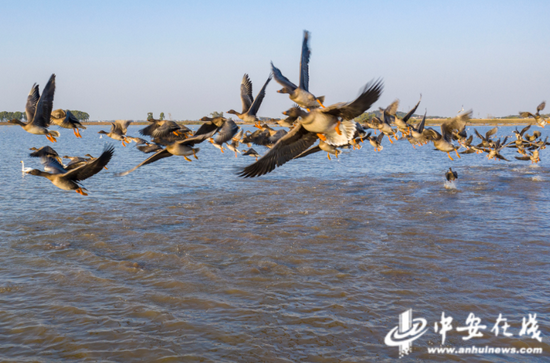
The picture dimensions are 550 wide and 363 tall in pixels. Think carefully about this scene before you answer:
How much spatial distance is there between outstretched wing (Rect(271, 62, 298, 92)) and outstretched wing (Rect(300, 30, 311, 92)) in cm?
31

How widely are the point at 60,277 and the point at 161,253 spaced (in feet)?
8.67

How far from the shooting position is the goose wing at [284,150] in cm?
916

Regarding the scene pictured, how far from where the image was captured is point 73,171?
1020 cm

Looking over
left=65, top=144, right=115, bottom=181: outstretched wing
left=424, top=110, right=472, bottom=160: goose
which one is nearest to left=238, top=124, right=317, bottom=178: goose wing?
left=65, top=144, right=115, bottom=181: outstretched wing

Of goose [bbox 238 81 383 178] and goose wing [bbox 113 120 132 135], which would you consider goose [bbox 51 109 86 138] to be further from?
goose [bbox 238 81 383 178]

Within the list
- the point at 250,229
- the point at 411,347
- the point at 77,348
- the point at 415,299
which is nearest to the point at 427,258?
the point at 415,299

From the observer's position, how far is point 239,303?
29.3ft

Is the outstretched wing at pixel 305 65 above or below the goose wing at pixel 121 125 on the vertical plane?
above

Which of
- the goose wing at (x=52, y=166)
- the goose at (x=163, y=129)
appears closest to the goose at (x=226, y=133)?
the goose at (x=163, y=129)

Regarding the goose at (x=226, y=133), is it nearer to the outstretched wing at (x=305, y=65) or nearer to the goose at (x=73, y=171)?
the outstretched wing at (x=305, y=65)

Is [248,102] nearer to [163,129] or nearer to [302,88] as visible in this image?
[163,129]

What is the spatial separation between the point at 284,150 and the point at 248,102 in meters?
8.58

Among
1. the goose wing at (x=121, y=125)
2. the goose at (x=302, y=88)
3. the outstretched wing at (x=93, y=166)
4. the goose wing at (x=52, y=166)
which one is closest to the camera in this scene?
the outstretched wing at (x=93, y=166)

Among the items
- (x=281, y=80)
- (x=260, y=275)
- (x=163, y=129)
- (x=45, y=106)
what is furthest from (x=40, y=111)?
(x=260, y=275)
